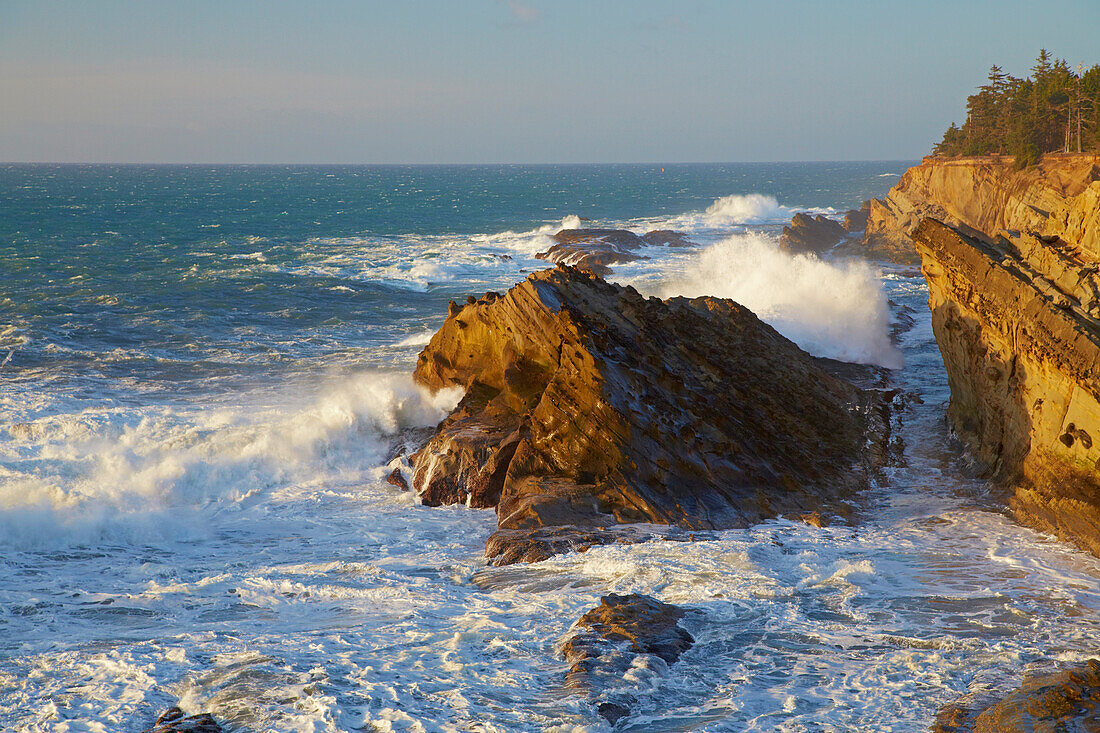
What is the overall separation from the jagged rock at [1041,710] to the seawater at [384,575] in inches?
10.8

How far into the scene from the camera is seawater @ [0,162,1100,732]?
26.3 feet

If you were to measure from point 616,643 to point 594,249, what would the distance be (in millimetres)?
41178

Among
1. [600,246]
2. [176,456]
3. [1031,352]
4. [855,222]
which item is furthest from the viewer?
[855,222]

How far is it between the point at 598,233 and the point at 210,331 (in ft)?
99.3

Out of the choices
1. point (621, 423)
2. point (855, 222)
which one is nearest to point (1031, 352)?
point (621, 423)

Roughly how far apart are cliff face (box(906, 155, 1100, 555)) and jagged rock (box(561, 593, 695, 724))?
21.7 feet

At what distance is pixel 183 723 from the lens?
7539mm

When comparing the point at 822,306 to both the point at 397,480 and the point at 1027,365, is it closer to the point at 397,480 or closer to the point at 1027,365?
the point at 1027,365

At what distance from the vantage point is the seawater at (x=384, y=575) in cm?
801

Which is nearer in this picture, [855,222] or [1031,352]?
[1031,352]

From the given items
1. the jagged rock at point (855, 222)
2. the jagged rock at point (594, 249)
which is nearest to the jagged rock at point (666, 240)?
the jagged rock at point (594, 249)

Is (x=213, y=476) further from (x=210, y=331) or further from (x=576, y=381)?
(x=210, y=331)

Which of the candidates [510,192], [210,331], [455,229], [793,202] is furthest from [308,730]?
[510,192]

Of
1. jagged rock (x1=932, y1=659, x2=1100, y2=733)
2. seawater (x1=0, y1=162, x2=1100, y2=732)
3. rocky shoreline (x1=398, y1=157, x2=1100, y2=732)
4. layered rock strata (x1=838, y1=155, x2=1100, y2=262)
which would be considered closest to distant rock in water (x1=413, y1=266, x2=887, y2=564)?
rocky shoreline (x1=398, y1=157, x2=1100, y2=732)
